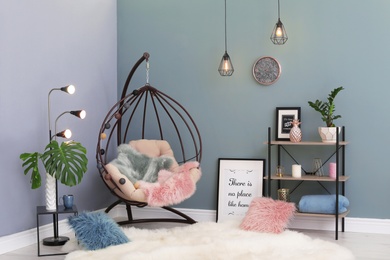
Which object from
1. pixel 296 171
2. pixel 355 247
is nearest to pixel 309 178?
pixel 296 171

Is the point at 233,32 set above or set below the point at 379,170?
above

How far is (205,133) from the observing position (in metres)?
5.54

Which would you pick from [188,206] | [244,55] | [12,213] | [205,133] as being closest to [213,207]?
[188,206]

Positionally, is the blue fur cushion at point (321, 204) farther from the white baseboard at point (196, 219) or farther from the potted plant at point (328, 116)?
the potted plant at point (328, 116)

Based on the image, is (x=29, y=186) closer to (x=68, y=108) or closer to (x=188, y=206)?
(x=68, y=108)

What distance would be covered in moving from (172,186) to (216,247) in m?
0.99

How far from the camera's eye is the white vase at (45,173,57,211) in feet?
14.4

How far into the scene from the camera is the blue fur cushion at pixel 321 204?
4746 millimetres

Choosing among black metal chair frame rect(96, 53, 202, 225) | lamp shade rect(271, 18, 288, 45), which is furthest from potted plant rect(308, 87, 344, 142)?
black metal chair frame rect(96, 53, 202, 225)

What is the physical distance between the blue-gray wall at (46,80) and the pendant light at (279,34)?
175cm

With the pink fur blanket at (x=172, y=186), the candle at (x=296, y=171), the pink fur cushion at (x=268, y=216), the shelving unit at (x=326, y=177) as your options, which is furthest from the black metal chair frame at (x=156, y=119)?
the candle at (x=296, y=171)

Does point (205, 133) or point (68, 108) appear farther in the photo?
point (205, 133)

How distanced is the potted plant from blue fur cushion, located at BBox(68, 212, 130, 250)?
195cm

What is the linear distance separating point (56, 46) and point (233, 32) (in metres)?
1.69
